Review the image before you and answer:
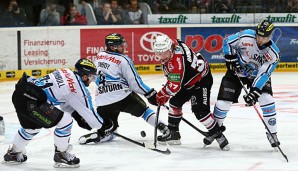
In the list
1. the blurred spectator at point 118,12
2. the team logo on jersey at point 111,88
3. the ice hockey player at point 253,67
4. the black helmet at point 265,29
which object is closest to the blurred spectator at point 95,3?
the blurred spectator at point 118,12

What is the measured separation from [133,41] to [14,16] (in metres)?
2.11

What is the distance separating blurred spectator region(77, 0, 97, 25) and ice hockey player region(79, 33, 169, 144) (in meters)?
6.06

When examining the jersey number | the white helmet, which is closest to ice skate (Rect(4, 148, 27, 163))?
the white helmet

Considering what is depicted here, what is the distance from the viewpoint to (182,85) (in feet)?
21.3

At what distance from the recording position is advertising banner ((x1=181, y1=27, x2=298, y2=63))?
43.0 ft

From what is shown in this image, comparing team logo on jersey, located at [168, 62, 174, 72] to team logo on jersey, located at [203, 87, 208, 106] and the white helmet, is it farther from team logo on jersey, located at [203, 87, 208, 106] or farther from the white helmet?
team logo on jersey, located at [203, 87, 208, 106]

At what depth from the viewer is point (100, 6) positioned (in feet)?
43.0

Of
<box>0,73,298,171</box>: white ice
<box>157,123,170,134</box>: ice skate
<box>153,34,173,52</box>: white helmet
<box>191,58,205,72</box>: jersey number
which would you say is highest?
<box>153,34,173,52</box>: white helmet

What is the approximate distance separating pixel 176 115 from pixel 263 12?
7.28 metres

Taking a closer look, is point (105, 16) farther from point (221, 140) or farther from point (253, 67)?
point (221, 140)

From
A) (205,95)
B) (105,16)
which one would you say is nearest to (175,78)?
(205,95)

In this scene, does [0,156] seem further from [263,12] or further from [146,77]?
[263,12]

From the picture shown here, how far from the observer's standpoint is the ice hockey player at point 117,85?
664cm

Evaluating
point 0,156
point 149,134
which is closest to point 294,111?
point 149,134
